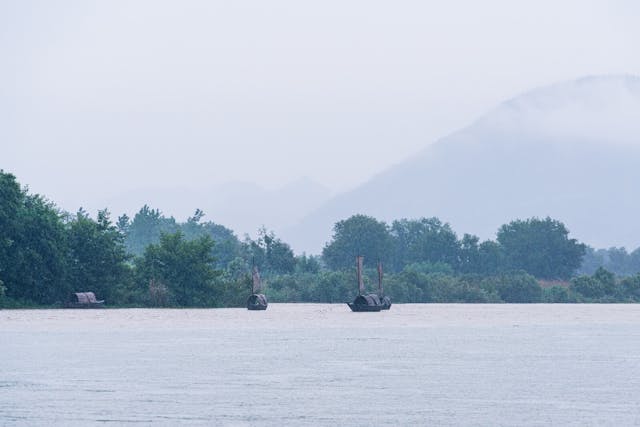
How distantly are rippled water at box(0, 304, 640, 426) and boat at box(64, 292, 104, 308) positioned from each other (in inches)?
1603

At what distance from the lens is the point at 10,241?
10256cm

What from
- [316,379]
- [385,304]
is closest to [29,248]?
[385,304]

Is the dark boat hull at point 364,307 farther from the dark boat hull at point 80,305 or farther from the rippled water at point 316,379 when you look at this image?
the rippled water at point 316,379

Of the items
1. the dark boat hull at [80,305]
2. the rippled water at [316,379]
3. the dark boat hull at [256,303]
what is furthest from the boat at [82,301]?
the rippled water at [316,379]

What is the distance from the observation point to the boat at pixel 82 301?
11119 centimetres

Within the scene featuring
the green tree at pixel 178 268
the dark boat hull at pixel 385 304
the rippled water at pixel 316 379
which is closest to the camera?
the rippled water at pixel 316 379

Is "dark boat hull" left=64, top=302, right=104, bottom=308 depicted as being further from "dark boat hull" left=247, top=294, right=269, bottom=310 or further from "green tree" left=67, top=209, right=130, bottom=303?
"dark boat hull" left=247, top=294, right=269, bottom=310

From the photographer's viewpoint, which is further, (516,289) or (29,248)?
(516,289)

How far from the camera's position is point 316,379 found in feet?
125

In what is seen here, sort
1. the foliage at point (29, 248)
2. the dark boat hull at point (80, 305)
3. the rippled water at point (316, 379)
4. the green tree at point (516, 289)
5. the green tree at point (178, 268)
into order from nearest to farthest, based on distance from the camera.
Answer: the rippled water at point (316, 379) → the foliage at point (29, 248) → the dark boat hull at point (80, 305) → the green tree at point (178, 268) → the green tree at point (516, 289)

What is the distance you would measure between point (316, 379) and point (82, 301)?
76.7 metres

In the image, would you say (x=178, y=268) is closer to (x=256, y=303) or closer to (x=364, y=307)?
(x=256, y=303)

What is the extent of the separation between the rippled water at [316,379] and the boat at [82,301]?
4071 centimetres

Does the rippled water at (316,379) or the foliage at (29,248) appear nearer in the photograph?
the rippled water at (316,379)
